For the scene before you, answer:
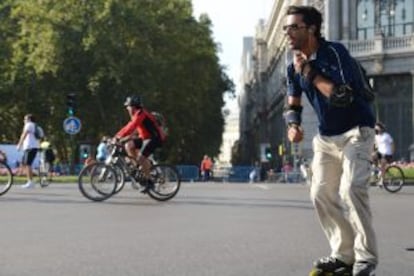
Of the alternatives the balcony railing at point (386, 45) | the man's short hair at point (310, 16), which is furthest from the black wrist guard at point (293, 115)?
the balcony railing at point (386, 45)

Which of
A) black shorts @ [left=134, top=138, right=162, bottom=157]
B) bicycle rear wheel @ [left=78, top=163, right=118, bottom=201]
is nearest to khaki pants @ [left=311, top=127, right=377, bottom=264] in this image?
black shorts @ [left=134, top=138, right=162, bottom=157]

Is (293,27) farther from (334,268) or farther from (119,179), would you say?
(119,179)

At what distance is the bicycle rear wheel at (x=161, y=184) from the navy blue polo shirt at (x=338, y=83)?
369 inches

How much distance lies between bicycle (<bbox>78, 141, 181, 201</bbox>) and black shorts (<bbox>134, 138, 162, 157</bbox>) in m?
0.27

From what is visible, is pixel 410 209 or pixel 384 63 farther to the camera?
pixel 384 63

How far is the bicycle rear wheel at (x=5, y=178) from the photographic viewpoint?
15538mm

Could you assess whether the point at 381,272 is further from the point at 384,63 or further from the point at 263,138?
the point at 263,138

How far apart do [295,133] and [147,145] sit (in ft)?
30.2

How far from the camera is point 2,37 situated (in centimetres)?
5984

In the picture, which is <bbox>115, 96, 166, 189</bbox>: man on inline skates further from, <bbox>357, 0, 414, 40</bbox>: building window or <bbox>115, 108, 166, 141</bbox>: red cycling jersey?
<bbox>357, 0, 414, 40</bbox>: building window

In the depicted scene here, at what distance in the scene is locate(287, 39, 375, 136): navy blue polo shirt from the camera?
575cm

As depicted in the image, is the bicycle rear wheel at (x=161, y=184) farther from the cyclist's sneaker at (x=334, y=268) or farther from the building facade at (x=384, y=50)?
the building facade at (x=384, y=50)

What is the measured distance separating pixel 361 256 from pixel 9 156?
136 ft

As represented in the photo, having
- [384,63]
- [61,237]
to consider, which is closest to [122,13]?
[384,63]
